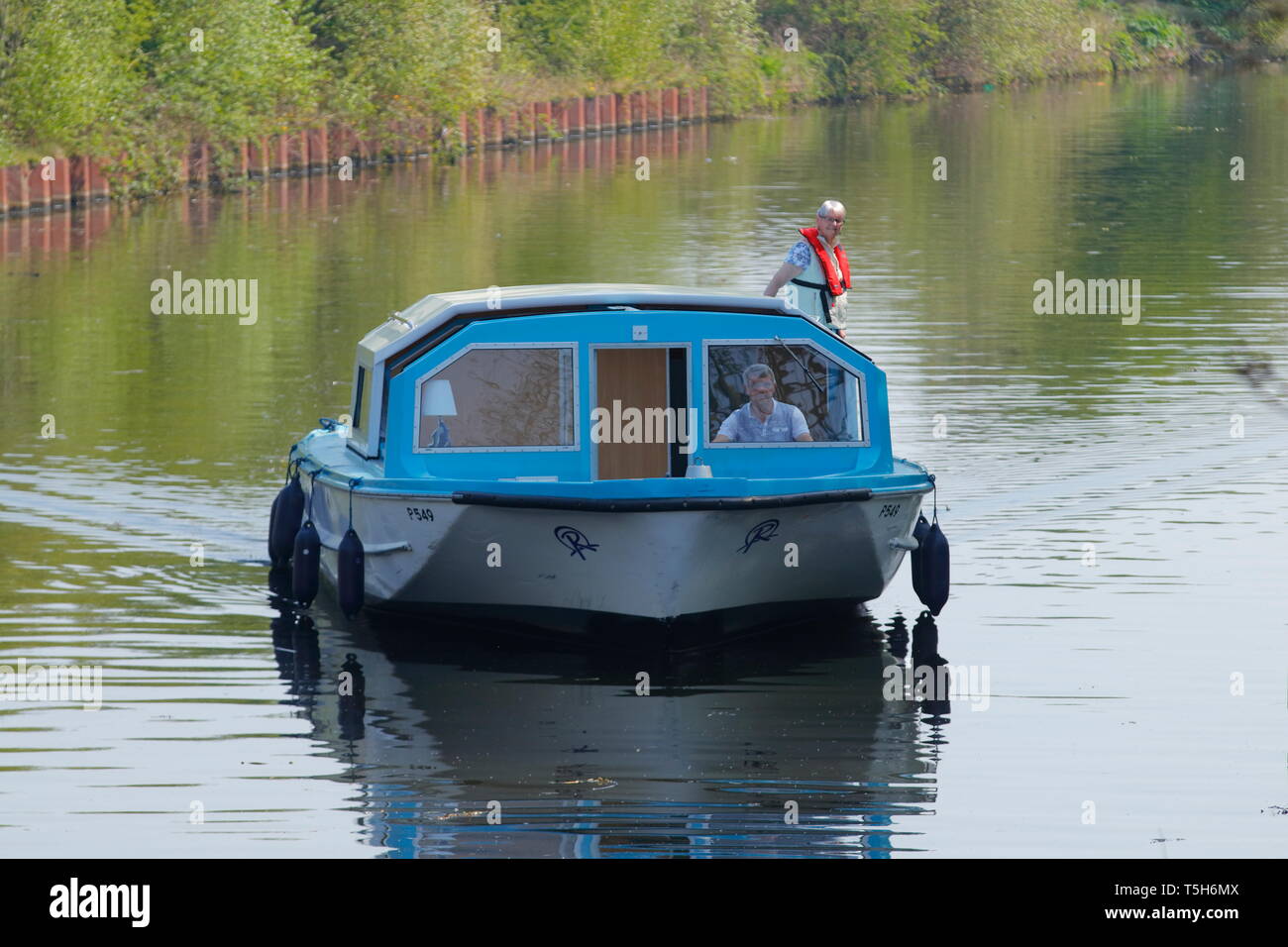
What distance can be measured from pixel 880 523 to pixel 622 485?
2066 mm

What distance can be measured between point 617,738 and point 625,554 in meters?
1.55

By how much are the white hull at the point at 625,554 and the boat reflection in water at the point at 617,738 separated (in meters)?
0.41

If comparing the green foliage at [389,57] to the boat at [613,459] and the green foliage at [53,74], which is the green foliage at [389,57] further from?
the boat at [613,459]

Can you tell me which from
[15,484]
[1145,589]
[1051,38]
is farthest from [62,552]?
[1051,38]

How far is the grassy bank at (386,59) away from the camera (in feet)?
151

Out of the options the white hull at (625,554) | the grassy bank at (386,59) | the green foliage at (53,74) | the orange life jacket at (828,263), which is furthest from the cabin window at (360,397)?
the green foliage at (53,74)

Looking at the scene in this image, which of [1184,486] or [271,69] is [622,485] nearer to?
[1184,486]

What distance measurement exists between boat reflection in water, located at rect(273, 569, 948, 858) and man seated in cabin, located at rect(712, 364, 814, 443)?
1.37 meters

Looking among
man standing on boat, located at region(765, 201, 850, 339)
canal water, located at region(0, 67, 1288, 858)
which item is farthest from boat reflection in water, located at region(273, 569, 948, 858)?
man standing on boat, located at region(765, 201, 850, 339)

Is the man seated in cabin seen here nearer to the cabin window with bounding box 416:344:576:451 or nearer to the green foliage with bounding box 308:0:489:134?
the cabin window with bounding box 416:344:576:451

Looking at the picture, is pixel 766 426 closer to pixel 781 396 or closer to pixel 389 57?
pixel 781 396

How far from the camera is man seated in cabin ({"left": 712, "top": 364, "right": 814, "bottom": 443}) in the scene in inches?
592

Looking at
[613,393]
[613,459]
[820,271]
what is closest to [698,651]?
[613,459]
